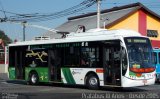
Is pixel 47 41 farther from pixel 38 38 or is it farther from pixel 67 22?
pixel 67 22

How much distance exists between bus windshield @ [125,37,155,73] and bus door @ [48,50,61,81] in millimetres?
5228

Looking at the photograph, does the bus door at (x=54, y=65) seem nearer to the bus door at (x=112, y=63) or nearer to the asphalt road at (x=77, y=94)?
the asphalt road at (x=77, y=94)

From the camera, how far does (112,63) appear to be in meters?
21.6

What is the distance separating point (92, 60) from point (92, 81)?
1.15 m

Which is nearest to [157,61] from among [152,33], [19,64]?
[19,64]

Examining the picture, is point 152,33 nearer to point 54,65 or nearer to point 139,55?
point 54,65

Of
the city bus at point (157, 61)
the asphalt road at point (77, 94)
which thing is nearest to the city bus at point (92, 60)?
the asphalt road at point (77, 94)

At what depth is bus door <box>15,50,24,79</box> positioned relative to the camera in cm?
2797

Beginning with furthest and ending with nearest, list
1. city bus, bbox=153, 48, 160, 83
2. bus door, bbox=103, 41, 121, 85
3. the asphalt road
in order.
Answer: city bus, bbox=153, 48, 160, 83
bus door, bbox=103, 41, 121, 85
the asphalt road

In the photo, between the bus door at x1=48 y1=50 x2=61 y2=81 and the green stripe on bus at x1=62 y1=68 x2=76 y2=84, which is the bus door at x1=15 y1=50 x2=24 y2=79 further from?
the green stripe on bus at x1=62 y1=68 x2=76 y2=84

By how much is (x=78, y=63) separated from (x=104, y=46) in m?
2.28

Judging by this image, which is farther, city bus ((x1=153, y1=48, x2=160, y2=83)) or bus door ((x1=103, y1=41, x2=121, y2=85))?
city bus ((x1=153, y1=48, x2=160, y2=83))

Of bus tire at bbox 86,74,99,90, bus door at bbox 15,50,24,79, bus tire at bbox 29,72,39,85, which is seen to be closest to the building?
bus door at bbox 15,50,24,79

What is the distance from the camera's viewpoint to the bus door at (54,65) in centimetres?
2511
